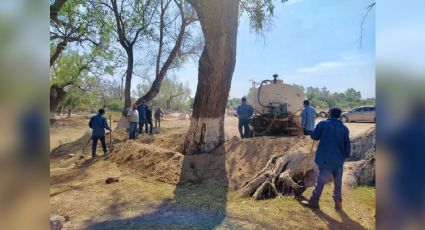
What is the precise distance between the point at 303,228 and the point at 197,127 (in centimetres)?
494

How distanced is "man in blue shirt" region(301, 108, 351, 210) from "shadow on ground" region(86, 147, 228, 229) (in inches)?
70.6

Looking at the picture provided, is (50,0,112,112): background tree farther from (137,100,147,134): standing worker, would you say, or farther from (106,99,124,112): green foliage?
(106,99,124,112): green foliage

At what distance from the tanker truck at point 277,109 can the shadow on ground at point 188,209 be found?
536 centimetres

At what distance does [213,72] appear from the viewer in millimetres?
9539

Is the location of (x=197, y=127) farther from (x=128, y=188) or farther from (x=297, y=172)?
(x=297, y=172)

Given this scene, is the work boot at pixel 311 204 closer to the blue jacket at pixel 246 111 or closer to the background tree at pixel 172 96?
the blue jacket at pixel 246 111

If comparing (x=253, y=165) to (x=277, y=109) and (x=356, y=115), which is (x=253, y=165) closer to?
(x=277, y=109)

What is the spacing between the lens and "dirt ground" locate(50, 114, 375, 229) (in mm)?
5609

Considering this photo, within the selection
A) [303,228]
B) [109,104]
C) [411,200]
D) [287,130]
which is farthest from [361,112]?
[109,104]

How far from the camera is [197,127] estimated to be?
9836 mm

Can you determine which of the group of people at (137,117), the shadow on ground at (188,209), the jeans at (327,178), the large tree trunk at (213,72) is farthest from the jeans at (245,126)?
the jeans at (327,178)

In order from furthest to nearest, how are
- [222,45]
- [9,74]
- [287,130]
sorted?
[287,130] < [222,45] < [9,74]

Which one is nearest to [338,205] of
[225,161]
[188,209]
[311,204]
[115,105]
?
[311,204]

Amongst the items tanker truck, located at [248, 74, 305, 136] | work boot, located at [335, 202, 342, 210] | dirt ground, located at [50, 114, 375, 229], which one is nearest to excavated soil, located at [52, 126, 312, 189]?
dirt ground, located at [50, 114, 375, 229]
